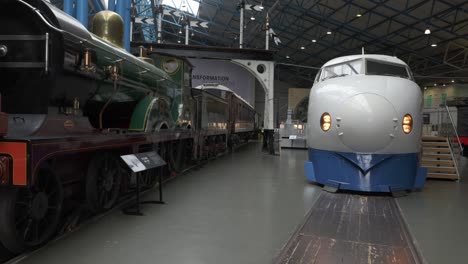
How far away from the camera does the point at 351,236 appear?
13.7ft

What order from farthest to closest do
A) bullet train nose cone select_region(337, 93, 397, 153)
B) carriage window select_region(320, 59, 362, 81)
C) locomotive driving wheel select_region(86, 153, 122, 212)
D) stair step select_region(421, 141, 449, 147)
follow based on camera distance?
stair step select_region(421, 141, 449, 147)
carriage window select_region(320, 59, 362, 81)
bullet train nose cone select_region(337, 93, 397, 153)
locomotive driving wheel select_region(86, 153, 122, 212)

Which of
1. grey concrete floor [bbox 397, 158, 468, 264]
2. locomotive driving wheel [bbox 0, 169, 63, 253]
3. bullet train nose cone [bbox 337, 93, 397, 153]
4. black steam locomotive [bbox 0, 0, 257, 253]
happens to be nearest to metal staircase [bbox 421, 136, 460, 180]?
grey concrete floor [bbox 397, 158, 468, 264]

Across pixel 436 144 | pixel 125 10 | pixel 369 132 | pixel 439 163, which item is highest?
pixel 125 10

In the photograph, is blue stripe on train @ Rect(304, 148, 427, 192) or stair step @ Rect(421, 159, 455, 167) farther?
stair step @ Rect(421, 159, 455, 167)

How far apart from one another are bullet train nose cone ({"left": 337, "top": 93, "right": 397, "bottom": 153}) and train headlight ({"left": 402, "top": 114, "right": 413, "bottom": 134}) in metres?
0.26

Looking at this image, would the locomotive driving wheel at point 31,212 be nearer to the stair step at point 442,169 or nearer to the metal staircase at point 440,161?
the metal staircase at point 440,161

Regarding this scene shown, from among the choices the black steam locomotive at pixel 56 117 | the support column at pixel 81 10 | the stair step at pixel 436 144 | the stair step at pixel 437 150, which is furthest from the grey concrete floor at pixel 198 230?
the support column at pixel 81 10

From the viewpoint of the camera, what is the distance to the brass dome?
578cm

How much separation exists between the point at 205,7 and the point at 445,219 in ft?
86.6

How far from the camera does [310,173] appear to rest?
24.4 ft

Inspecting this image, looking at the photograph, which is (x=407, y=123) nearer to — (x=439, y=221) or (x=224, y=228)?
(x=439, y=221)

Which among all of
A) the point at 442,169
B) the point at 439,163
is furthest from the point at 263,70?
the point at 442,169

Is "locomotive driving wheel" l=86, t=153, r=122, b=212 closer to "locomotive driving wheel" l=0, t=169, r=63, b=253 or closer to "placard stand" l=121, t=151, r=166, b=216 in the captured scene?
"placard stand" l=121, t=151, r=166, b=216

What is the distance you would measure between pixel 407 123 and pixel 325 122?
1.34 m
